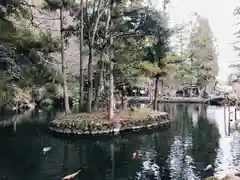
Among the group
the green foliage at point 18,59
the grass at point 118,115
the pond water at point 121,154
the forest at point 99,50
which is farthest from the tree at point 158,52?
the green foliage at point 18,59

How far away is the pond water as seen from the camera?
9.81m

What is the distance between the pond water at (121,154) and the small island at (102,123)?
841 millimetres

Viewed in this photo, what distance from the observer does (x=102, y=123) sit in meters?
16.9

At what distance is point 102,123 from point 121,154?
4.54m

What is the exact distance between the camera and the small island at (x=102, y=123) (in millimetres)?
16562

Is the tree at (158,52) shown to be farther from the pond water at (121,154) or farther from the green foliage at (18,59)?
the green foliage at (18,59)

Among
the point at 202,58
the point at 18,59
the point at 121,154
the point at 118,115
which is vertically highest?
the point at 202,58

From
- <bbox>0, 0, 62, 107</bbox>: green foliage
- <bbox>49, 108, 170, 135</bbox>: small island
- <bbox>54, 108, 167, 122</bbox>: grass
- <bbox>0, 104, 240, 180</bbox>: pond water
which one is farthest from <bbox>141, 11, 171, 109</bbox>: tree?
<bbox>0, 0, 62, 107</bbox>: green foliage

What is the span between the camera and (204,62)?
1502 inches

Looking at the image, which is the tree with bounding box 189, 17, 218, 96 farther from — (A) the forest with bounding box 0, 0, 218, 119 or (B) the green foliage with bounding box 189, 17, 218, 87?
(A) the forest with bounding box 0, 0, 218, 119

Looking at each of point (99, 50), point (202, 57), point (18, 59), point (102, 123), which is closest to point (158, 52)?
point (99, 50)

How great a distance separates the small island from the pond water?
33.1 inches

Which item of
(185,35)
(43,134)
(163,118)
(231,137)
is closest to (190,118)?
(163,118)

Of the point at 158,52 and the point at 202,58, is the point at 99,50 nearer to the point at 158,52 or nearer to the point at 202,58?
the point at 158,52
